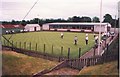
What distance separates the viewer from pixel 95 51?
5.52 metres

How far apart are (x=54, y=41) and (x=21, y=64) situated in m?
0.86

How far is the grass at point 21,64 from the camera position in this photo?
5484 millimetres

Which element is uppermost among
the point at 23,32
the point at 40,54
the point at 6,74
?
the point at 23,32

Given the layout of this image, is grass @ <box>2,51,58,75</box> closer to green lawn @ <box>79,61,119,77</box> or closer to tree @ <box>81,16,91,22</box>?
green lawn @ <box>79,61,119,77</box>

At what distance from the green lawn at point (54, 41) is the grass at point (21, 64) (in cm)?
24

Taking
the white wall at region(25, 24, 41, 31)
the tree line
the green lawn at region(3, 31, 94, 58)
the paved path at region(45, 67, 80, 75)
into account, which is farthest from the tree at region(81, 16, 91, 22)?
the paved path at region(45, 67, 80, 75)

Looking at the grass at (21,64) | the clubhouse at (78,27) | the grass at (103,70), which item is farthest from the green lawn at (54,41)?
the grass at (103,70)

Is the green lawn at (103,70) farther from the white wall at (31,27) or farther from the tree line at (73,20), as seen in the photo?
the white wall at (31,27)

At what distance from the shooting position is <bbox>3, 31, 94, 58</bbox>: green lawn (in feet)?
18.2

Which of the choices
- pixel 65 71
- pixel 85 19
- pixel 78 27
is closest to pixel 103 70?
pixel 65 71

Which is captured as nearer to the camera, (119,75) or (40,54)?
(119,75)

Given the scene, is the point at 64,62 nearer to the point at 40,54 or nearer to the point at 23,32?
the point at 40,54

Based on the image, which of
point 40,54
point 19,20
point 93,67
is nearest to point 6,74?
point 40,54

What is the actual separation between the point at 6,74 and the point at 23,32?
38.1 inches
